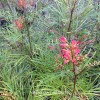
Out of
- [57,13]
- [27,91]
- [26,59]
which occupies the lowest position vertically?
→ [27,91]

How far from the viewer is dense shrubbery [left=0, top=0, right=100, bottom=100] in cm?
108

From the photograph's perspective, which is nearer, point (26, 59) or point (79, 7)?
point (79, 7)

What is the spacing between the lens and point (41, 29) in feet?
4.57

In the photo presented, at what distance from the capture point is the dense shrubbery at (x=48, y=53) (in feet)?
3.55

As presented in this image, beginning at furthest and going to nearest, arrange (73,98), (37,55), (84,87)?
(37,55) → (84,87) → (73,98)

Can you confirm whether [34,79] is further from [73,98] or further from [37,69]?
[73,98]

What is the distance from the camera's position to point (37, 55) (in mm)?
1325

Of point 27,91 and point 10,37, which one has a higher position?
point 10,37

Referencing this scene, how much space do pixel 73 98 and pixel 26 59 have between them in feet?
1.38

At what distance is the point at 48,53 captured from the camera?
1213mm

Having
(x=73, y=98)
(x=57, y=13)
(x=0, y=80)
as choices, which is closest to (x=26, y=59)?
(x=0, y=80)

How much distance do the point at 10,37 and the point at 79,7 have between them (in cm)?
37

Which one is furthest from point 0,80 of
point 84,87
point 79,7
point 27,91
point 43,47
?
point 79,7

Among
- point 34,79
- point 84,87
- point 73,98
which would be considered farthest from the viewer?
point 34,79
